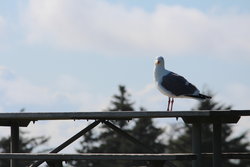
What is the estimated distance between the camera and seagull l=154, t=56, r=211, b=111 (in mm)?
14227

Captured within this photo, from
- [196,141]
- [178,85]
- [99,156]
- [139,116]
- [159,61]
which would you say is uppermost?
[159,61]

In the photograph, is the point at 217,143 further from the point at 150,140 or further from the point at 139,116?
the point at 150,140

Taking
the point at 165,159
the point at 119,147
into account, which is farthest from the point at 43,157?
the point at 119,147

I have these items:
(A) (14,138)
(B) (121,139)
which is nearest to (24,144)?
(B) (121,139)

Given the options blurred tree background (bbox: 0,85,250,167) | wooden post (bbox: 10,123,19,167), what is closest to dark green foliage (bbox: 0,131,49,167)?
blurred tree background (bbox: 0,85,250,167)

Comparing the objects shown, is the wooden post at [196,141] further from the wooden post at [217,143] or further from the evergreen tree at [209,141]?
the evergreen tree at [209,141]

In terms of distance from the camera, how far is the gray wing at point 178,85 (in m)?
14.2

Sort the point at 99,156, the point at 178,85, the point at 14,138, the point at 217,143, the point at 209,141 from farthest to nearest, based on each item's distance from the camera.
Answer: the point at 209,141 → the point at 14,138 → the point at 178,85 → the point at 217,143 → the point at 99,156

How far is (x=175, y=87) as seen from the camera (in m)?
14.3

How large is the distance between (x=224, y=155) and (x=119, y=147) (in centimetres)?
3820

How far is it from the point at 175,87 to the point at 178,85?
54 mm

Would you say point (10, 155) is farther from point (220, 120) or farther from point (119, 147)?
Answer: point (119, 147)

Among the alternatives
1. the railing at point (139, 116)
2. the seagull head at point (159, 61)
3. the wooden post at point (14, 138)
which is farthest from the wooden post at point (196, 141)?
the wooden post at point (14, 138)

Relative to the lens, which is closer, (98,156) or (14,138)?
(98,156)
